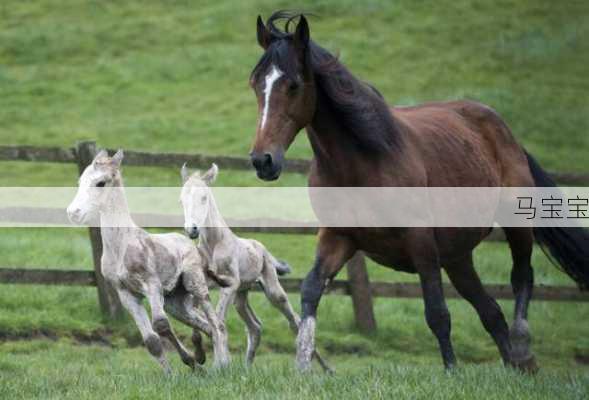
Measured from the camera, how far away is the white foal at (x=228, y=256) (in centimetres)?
840

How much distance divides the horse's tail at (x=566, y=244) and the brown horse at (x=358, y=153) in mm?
749

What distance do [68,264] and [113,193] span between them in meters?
6.87

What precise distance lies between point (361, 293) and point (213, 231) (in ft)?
13.2

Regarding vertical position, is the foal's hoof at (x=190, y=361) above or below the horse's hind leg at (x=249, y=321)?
above

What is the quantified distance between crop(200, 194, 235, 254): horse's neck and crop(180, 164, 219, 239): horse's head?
0.20 m

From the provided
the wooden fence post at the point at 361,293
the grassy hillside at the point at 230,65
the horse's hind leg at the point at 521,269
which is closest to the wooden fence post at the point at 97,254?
the wooden fence post at the point at 361,293

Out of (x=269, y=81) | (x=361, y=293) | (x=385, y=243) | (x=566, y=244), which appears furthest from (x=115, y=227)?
(x=361, y=293)

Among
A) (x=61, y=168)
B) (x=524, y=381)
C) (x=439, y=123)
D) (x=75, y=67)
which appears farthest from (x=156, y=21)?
(x=524, y=381)

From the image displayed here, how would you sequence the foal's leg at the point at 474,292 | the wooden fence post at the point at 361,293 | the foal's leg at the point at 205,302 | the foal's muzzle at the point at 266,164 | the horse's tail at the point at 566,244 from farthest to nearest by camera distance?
the wooden fence post at the point at 361,293
the horse's tail at the point at 566,244
the foal's leg at the point at 474,292
the foal's leg at the point at 205,302
the foal's muzzle at the point at 266,164

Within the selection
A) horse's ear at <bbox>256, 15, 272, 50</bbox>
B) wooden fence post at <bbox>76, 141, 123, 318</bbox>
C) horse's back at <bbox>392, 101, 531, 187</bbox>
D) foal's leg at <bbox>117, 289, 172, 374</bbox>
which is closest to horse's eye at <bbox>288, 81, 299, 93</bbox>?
horse's ear at <bbox>256, 15, 272, 50</bbox>

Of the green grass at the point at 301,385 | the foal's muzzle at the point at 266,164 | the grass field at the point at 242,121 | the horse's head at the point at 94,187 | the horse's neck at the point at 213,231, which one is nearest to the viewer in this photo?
the green grass at the point at 301,385

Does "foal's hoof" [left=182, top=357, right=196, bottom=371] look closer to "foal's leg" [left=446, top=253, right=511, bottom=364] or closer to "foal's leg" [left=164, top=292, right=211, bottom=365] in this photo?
"foal's leg" [left=164, top=292, right=211, bottom=365]

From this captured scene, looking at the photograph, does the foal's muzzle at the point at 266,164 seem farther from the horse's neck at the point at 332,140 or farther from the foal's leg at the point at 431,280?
the foal's leg at the point at 431,280

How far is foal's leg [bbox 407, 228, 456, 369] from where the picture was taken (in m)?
7.74
